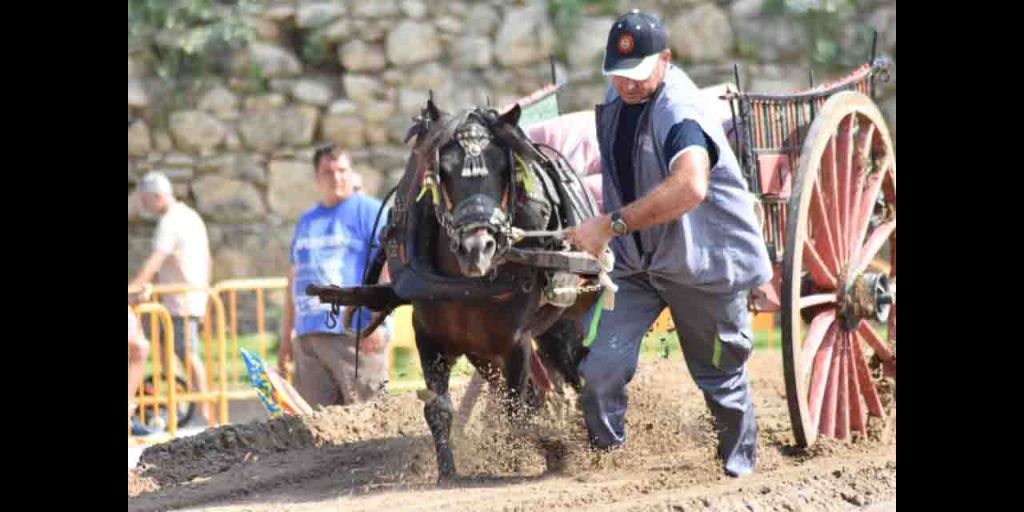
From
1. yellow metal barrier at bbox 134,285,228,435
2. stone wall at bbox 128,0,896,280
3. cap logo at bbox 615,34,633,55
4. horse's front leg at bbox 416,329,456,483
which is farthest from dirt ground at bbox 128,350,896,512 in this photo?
stone wall at bbox 128,0,896,280

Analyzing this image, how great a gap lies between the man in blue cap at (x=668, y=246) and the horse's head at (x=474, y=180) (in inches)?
14.2

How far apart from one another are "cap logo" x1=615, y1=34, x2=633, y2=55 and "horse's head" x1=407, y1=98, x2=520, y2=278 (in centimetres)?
59

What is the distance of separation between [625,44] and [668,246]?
0.83 metres

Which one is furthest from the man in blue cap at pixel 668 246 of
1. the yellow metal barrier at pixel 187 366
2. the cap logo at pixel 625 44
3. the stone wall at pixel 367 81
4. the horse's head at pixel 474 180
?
the stone wall at pixel 367 81

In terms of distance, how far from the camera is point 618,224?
20.7 feet

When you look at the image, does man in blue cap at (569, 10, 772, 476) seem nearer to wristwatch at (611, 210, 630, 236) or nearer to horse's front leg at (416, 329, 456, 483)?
wristwatch at (611, 210, 630, 236)

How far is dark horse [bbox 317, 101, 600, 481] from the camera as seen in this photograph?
6.70 metres

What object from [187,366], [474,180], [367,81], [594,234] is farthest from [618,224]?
[367,81]

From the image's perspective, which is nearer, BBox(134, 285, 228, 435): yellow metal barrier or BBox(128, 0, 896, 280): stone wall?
BBox(134, 285, 228, 435): yellow metal barrier

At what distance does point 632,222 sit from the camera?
248 inches

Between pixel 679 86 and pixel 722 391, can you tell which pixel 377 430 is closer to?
pixel 722 391

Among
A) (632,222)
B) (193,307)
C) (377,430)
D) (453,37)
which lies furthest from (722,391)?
(453,37)

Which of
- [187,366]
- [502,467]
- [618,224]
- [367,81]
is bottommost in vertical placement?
[502,467]

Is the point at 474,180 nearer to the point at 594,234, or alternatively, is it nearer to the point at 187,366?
the point at 594,234
